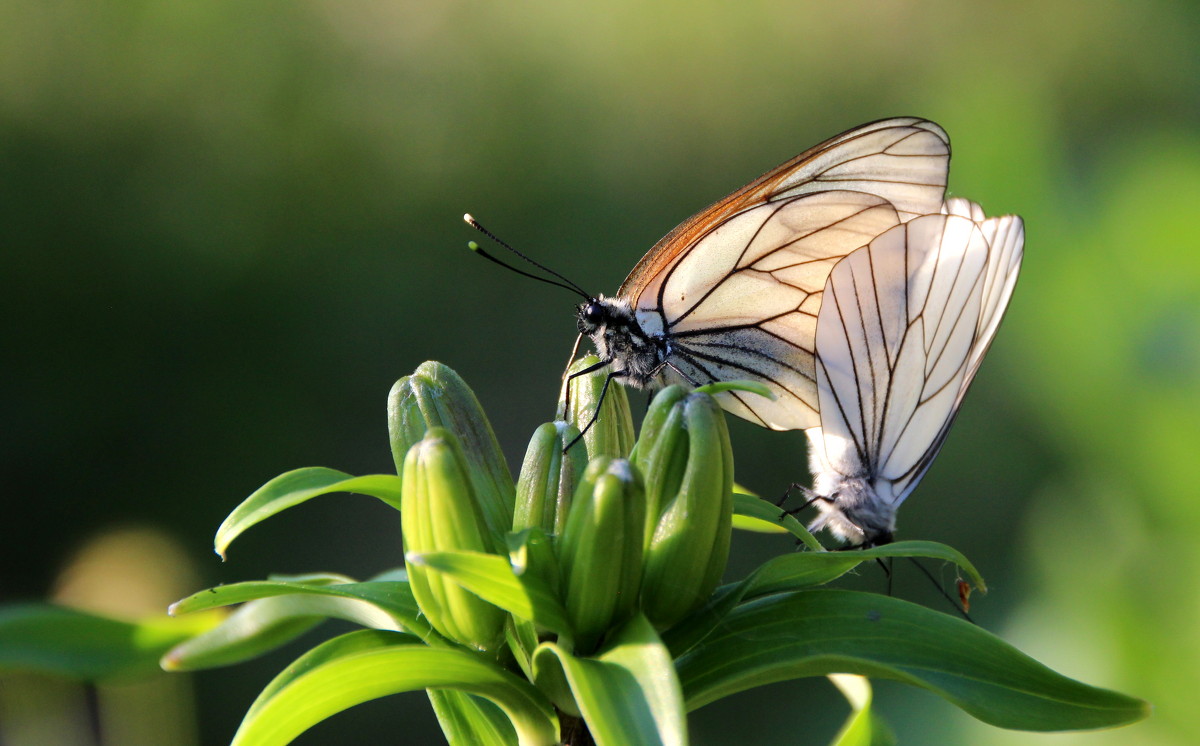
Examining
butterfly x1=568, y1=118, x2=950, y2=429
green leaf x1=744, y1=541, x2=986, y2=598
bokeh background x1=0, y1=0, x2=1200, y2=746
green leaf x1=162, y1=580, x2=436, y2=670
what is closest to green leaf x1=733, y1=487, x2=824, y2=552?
green leaf x1=744, y1=541, x2=986, y2=598

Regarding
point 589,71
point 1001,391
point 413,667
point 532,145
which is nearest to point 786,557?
point 413,667

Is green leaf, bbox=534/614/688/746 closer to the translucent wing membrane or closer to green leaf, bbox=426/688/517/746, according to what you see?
green leaf, bbox=426/688/517/746

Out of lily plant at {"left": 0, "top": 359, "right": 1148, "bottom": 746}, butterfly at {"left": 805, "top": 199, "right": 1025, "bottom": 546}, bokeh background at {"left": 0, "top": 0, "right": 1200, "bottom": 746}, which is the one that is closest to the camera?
lily plant at {"left": 0, "top": 359, "right": 1148, "bottom": 746}

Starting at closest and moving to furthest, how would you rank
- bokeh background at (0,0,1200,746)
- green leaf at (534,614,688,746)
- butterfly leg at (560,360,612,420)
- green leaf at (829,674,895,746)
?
green leaf at (534,614,688,746) → green leaf at (829,674,895,746) → butterfly leg at (560,360,612,420) → bokeh background at (0,0,1200,746)

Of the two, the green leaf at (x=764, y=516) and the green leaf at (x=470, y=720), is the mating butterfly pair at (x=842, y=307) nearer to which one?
the green leaf at (x=764, y=516)

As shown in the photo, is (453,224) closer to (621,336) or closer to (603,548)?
(621,336)

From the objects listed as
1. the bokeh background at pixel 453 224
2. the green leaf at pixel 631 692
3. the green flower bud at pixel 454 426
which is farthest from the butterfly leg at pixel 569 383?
the bokeh background at pixel 453 224
